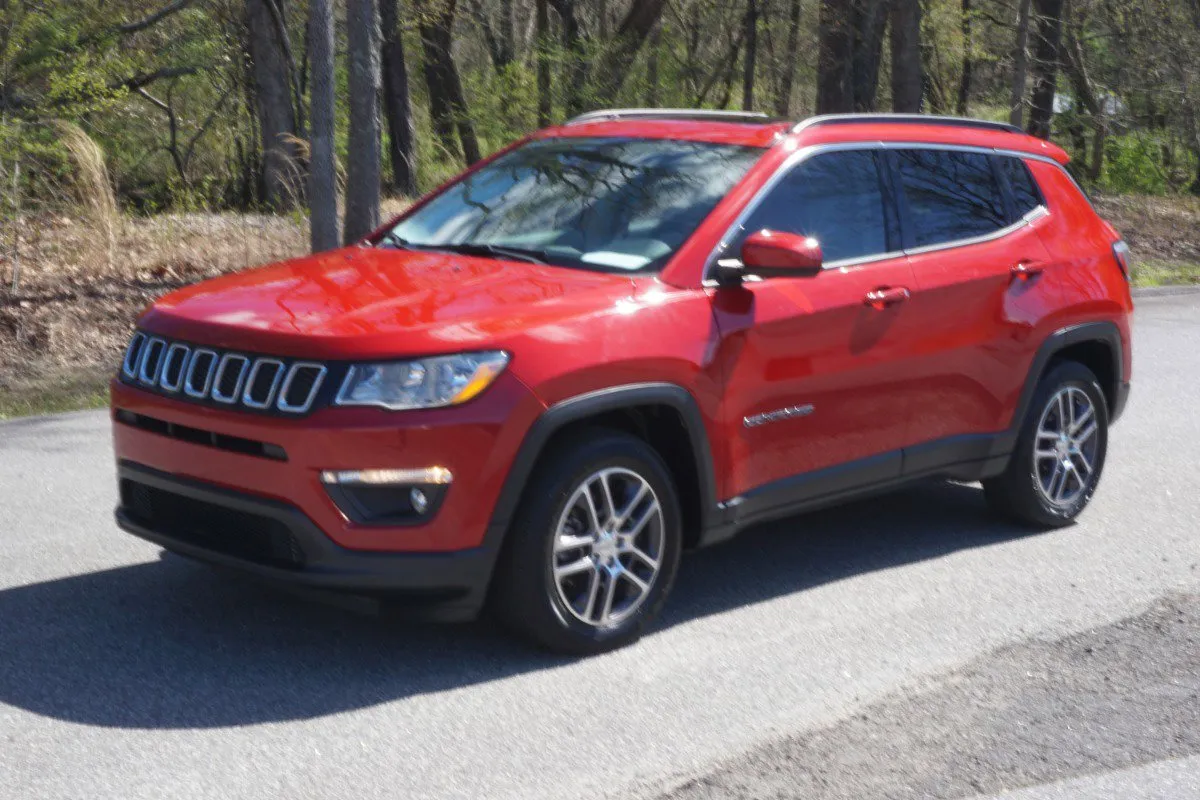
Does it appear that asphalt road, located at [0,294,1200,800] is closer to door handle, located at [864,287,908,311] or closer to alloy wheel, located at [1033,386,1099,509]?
alloy wheel, located at [1033,386,1099,509]

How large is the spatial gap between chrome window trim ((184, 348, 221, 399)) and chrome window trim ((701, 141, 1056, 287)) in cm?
171

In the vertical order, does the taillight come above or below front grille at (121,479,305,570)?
above

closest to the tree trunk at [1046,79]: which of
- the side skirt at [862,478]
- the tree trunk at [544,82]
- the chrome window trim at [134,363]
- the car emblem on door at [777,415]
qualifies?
the tree trunk at [544,82]

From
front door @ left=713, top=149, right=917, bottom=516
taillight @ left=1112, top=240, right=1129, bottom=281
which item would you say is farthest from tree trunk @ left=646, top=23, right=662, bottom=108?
front door @ left=713, top=149, right=917, bottom=516

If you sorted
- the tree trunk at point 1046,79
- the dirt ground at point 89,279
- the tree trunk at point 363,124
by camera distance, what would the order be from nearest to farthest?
1. the dirt ground at point 89,279
2. the tree trunk at point 363,124
3. the tree trunk at point 1046,79

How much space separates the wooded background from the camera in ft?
44.5

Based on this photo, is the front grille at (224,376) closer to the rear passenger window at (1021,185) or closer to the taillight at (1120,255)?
the rear passenger window at (1021,185)

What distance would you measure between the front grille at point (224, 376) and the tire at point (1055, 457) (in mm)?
3488

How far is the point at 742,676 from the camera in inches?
205

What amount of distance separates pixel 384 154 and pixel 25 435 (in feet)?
56.5

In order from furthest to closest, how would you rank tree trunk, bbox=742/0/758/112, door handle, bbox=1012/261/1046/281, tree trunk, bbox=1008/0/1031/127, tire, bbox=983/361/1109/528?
1. tree trunk, bbox=742/0/758/112
2. tree trunk, bbox=1008/0/1031/127
3. tire, bbox=983/361/1109/528
4. door handle, bbox=1012/261/1046/281

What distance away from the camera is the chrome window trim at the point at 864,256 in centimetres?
574

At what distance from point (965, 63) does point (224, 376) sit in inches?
1115

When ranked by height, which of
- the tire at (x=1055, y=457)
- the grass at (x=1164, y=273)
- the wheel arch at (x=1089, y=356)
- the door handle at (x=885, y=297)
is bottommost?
the grass at (x=1164, y=273)
